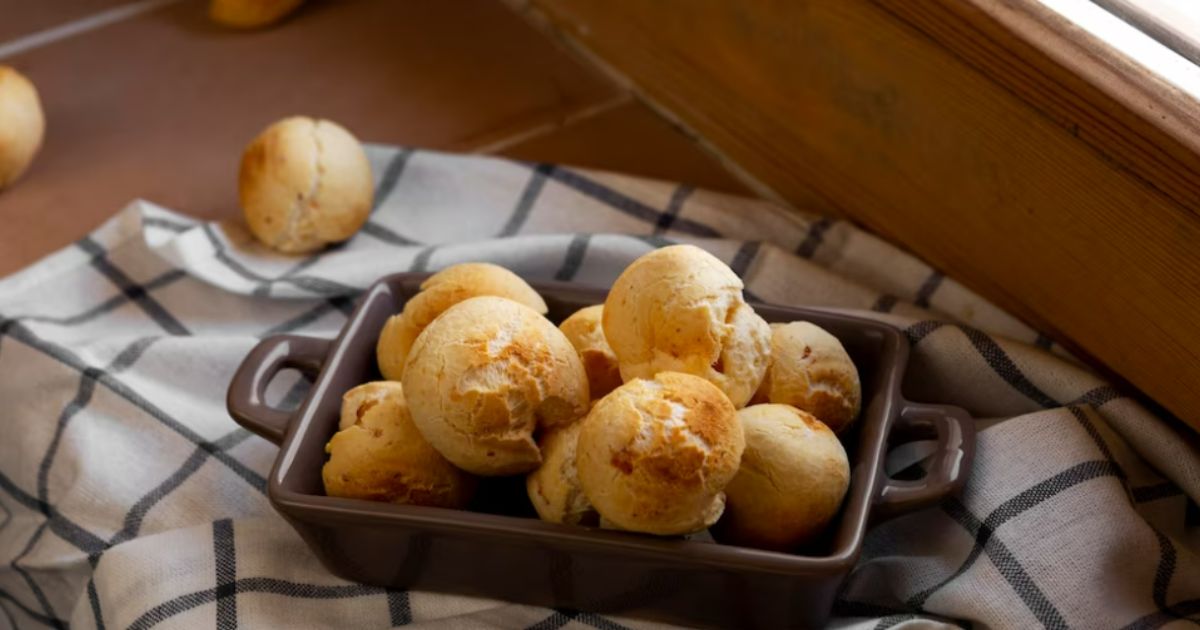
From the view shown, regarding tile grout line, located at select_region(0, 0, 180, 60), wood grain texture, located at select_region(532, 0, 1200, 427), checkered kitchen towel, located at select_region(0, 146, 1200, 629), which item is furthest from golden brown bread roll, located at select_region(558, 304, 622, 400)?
tile grout line, located at select_region(0, 0, 180, 60)

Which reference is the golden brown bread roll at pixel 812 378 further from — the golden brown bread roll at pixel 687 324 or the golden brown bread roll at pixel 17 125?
the golden brown bread roll at pixel 17 125

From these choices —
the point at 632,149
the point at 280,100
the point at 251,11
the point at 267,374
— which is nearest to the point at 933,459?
the point at 267,374

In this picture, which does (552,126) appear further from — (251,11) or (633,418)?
(633,418)

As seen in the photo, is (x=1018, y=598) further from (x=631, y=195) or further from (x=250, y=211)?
(x=250, y=211)

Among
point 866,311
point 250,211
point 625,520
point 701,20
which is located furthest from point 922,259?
point 250,211

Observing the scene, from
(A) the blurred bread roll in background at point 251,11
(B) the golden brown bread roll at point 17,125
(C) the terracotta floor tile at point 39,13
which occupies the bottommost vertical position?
(C) the terracotta floor tile at point 39,13

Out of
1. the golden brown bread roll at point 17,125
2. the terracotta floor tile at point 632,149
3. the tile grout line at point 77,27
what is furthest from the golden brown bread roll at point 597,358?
the tile grout line at point 77,27
